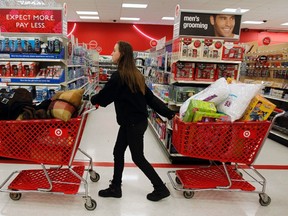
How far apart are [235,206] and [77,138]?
1774 millimetres

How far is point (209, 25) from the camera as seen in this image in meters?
3.73

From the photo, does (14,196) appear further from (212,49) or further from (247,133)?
(212,49)

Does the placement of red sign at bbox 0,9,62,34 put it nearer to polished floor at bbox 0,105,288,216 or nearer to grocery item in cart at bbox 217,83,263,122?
polished floor at bbox 0,105,288,216

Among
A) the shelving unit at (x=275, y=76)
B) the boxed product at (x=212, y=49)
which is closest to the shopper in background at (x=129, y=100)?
the boxed product at (x=212, y=49)

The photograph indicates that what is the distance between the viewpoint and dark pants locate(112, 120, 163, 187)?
2.48 meters

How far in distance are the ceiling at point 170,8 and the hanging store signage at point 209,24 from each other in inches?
249

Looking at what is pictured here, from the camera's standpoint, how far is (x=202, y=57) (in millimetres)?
3570

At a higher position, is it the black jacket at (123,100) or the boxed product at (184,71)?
the boxed product at (184,71)

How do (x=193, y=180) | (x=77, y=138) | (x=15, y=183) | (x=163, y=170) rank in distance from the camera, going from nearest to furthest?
(x=77, y=138), (x=15, y=183), (x=193, y=180), (x=163, y=170)

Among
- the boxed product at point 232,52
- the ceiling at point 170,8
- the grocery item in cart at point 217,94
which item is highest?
the ceiling at point 170,8

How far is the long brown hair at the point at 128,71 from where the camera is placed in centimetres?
237

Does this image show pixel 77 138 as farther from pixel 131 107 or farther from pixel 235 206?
pixel 235 206

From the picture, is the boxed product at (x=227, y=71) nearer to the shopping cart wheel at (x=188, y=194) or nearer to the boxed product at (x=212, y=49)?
the boxed product at (x=212, y=49)

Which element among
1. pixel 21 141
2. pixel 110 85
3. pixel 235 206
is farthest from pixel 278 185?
pixel 21 141
